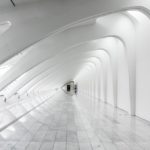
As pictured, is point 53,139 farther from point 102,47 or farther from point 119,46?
point 102,47

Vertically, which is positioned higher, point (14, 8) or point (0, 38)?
point (14, 8)

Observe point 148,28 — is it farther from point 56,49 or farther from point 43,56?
point 43,56

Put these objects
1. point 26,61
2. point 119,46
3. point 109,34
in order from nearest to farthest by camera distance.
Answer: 1. point 109,34
2. point 26,61
3. point 119,46

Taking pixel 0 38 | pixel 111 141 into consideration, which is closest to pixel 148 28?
pixel 111 141

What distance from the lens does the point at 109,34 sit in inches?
516

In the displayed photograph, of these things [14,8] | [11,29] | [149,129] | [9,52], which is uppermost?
[14,8]

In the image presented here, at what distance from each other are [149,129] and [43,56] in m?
8.34

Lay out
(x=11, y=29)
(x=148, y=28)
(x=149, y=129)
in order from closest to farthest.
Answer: (x=11, y=29), (x=149, y=129), (x=148, y=28)

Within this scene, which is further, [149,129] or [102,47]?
[102,47]

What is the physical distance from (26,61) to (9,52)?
6.74m

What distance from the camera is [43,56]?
1433 cm

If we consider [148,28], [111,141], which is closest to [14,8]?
[111,141]

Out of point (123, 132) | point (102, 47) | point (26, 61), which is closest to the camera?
point (123, 132)

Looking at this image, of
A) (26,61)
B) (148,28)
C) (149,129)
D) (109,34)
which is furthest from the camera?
(26,61)
